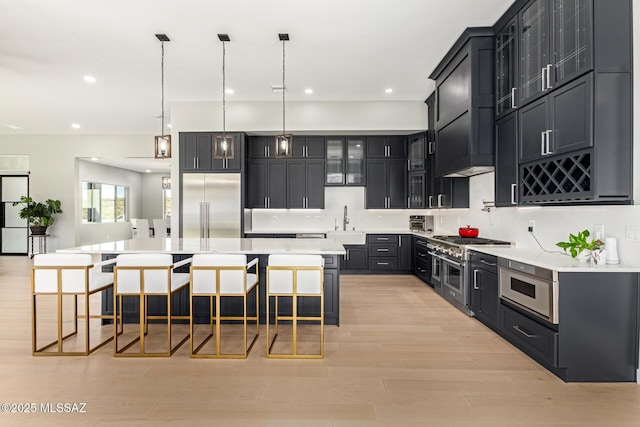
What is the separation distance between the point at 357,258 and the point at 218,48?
4253mm

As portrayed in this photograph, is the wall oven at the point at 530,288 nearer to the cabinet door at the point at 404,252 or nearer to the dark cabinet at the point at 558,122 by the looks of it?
the dark cabinet at the point at 558,122

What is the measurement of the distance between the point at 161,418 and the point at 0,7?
4117mm

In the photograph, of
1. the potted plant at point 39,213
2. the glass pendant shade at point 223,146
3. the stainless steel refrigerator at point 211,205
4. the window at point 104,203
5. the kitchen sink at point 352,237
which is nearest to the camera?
the glass pendant shade at point 223,146

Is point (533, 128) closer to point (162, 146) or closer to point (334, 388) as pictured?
point (334, 388)

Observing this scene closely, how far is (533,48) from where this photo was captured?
3398 millimetres

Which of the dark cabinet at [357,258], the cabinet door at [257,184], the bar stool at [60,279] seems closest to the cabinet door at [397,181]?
the dark cabinet at [357,258]

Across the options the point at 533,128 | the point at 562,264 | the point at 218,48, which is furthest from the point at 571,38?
the point at 218,48

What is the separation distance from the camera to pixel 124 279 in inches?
125

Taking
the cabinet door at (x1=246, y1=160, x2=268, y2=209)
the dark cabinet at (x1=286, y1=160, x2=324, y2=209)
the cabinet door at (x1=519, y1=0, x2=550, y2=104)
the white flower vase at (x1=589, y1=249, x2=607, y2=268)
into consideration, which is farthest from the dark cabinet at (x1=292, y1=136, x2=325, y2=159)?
the white flower vase at (x1=589, y1=249, x2=607, y2=268)

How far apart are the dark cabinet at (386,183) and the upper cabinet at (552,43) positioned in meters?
3.66

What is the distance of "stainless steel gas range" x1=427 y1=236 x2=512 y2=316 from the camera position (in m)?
4.36

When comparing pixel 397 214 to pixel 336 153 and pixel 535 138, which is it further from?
pixel 535 138

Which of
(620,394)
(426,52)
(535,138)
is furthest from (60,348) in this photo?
(426,52)

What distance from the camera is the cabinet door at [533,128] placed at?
325 cm
